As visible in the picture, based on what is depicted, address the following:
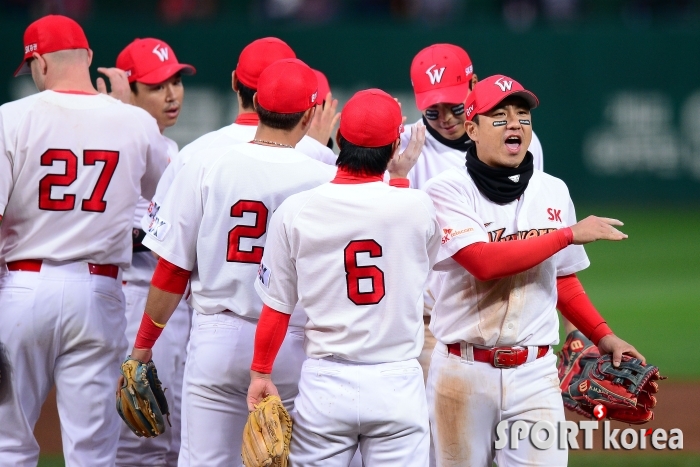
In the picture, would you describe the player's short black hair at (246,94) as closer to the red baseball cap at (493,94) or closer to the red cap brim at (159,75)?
the red baseball cap at (493,94)

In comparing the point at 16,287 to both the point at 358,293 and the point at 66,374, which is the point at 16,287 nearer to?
the point at 66,374

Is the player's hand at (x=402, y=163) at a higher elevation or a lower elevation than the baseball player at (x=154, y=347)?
higher

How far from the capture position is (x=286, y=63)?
402cm

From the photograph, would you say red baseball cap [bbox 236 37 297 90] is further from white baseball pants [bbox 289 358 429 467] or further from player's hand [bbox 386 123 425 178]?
white baseball pants [bbox 289 358 429 467]

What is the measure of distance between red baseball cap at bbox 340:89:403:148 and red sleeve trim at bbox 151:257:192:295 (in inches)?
36.9

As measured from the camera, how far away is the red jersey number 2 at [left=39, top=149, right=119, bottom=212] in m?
4.43

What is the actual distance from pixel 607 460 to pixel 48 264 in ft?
11.6

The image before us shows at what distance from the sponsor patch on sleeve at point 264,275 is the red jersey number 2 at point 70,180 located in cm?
113

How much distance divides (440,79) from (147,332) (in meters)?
1.94

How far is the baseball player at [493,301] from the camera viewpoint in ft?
12.8

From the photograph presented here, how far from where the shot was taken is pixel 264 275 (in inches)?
146

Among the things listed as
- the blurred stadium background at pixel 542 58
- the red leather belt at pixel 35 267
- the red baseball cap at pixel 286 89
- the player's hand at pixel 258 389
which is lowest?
the player's hand at pixel 258 389

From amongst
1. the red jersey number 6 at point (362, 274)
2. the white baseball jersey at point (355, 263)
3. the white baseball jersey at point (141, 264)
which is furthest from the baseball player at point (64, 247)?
the red jersey number 6 at point (362, 274)

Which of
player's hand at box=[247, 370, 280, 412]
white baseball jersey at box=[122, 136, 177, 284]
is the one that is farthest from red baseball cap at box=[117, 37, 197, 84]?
player's hand at box=[247, 370, 280, 412]
